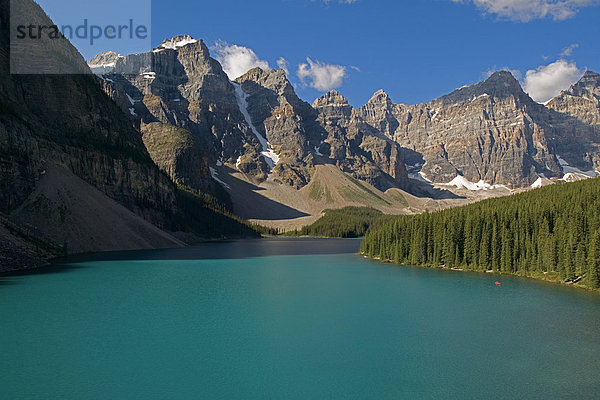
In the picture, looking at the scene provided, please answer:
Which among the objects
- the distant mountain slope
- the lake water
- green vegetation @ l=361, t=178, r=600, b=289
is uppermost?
the distant mountain slope

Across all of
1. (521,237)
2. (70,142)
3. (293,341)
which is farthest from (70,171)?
(521,237)

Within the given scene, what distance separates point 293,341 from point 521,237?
159 ft

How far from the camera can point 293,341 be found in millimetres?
28312

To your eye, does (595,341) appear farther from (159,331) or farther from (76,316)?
(76,316)

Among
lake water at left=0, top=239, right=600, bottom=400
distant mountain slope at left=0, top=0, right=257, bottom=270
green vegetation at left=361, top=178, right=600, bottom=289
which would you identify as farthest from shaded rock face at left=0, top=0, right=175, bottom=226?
green vegetation at left=361, top=178, right=600, bottom=289

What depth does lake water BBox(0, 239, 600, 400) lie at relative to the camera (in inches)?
819

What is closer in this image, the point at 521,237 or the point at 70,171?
the point at 521,237

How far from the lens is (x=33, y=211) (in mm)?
82938

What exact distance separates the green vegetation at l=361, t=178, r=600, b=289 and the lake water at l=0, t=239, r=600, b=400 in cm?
643

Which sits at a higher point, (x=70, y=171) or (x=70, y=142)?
(x=70, y=142)

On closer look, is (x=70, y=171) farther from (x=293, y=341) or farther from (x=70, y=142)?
(x=293, y=341)

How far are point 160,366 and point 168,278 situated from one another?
34844 mm

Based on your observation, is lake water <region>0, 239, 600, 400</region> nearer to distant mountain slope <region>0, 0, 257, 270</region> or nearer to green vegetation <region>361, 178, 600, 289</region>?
green vegetation <region>361, 178, 600, 289</region>

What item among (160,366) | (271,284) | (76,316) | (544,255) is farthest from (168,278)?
(544,255)
